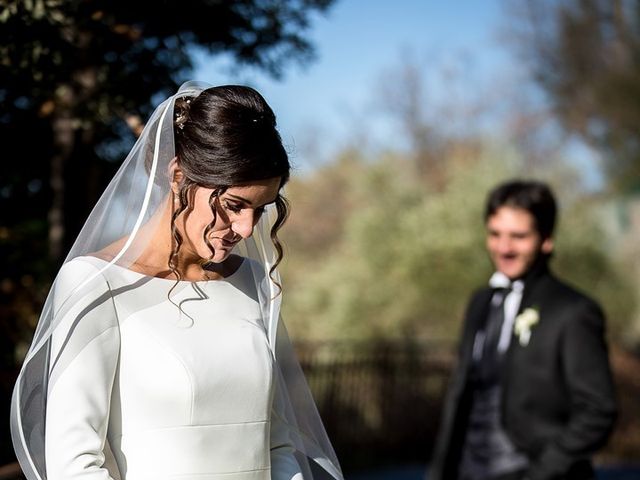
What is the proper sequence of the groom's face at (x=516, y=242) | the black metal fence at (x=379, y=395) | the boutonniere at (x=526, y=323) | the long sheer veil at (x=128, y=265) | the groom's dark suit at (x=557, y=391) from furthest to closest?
1. the black metal fence at (x=379, y=395)
2. the groom's face at (x=516, y=242)
3. the boutonniere at (x=526, y=323)
4. the groom's dark suit at (x=557, y=391)
5. the long sheer veil at (x=128, y=265)

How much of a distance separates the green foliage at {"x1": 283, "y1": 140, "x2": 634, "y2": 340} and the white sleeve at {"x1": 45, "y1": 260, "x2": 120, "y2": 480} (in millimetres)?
12028

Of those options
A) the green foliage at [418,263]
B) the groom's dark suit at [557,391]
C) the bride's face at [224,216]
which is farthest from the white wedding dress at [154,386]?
the green foliage at [418,263]

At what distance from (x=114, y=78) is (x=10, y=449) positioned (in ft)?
5.47

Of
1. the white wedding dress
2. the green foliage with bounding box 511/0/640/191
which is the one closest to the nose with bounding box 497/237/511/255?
the white wedding dress

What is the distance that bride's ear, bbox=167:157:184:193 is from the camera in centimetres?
240

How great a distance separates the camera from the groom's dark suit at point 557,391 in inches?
155

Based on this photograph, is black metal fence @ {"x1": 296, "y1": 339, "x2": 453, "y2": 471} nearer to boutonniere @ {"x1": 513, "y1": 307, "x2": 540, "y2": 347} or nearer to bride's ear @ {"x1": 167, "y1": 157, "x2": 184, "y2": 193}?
boutonniere @ {"x1": 513, "y1": 307, "x2": 540, "y2": 347}

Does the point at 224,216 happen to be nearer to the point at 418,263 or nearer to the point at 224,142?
the point at 224,142

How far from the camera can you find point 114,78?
3.95 metres

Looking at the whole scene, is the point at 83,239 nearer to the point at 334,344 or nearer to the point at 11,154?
the point at 11,154

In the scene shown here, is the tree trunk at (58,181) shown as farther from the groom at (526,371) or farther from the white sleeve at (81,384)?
the white sleeve at (81,384)

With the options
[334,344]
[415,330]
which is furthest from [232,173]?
[415,330]

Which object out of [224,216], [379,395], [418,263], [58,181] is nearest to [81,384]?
[224,216]

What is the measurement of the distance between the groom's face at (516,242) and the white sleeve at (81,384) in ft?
8.34
